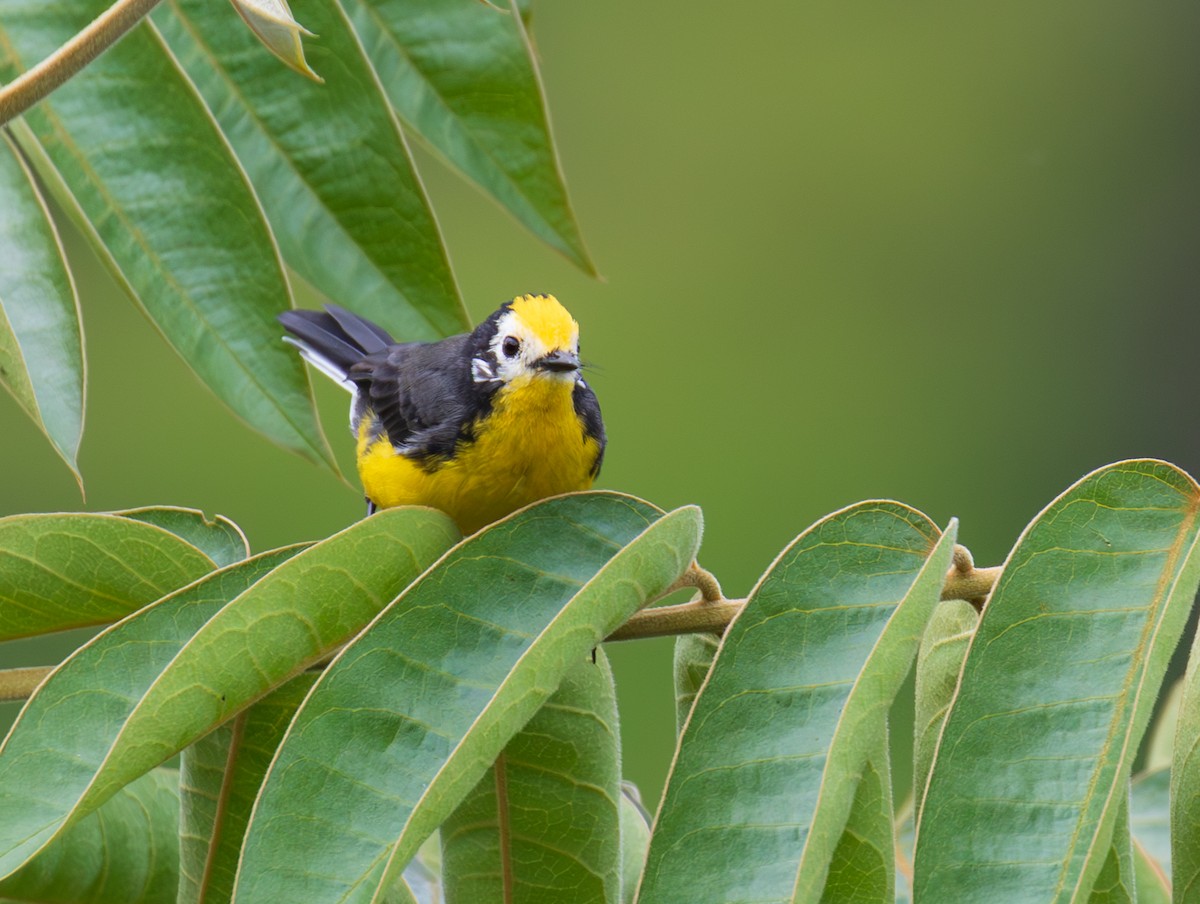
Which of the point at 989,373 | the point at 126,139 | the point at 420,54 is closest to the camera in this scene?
the point at 126,139

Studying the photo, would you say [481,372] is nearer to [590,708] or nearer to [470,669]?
[590,708]

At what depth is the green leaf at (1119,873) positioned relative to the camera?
96 cm

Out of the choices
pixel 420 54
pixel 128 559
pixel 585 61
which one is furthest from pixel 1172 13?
pixel 128 559

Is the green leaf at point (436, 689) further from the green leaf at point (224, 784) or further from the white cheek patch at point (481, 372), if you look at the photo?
the white cheek patch at point (481, 372)

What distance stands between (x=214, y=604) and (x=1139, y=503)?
2.32 ft

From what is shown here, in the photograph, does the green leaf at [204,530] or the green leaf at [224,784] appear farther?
the green leaf at [204,530]

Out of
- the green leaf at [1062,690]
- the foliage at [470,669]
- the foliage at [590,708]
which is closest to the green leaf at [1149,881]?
the foliage at [470,669]

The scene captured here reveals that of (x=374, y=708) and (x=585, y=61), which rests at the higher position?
(x=585, y=61)

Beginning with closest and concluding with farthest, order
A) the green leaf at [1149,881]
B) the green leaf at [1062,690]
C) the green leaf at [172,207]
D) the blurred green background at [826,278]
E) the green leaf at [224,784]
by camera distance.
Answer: the green leaf at [1062,690] → the green leaf at [224,784] → the green leaf at [1149,881] → the green leaf at [172,207] → the blurred green background at [826,278]

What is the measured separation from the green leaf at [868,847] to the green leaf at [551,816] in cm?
20

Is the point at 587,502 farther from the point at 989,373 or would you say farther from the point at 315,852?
the point at 989,373

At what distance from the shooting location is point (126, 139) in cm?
147

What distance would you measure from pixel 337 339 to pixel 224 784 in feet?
6.40

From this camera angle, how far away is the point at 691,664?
1.24 meters
